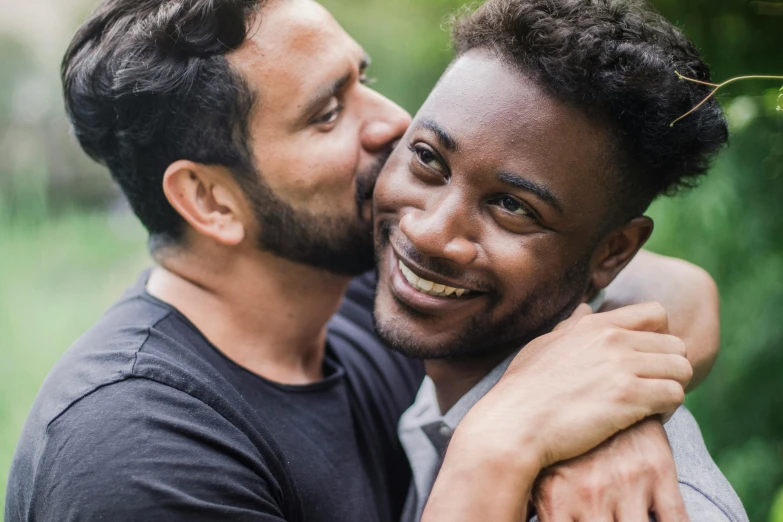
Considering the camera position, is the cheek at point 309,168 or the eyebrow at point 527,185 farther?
the cheek at point 309,168

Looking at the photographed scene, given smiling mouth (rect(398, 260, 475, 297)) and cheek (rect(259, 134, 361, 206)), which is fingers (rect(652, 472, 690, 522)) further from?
cheek (rect(259, 134, 361, 206))

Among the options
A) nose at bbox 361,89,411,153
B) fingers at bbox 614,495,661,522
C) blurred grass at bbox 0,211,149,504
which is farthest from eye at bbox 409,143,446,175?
blurred grass at bbox 0,211,149,504

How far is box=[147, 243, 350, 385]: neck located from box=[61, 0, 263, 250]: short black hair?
0.29 m

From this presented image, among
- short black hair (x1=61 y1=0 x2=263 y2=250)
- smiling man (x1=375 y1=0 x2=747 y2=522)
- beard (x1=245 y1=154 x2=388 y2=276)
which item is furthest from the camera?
beard (x1=245 y1=154 x2=388 y2=276)

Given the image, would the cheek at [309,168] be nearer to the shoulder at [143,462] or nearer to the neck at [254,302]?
the neck at [254,302]

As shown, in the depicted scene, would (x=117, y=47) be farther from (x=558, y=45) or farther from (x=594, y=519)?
(x=594, y=519)

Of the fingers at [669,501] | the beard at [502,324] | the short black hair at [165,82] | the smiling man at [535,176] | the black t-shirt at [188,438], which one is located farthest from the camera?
the short black hair at [165,82]

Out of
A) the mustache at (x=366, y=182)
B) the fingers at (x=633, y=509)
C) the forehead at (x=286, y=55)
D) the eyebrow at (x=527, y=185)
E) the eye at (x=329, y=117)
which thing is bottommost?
the fingers at (x=633, y=509)

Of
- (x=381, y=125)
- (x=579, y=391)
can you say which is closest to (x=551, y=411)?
(x=579, y=391)

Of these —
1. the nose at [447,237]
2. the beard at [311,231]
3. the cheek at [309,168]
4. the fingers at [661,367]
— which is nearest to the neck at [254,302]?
the beard at [311,231]

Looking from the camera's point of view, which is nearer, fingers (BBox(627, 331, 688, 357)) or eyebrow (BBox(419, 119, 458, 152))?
fingers (BBox(627, 331, 688, 357))

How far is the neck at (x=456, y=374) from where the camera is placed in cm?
225

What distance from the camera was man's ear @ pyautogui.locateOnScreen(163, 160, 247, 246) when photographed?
2.54m

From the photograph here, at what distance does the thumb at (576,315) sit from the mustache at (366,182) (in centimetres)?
85
